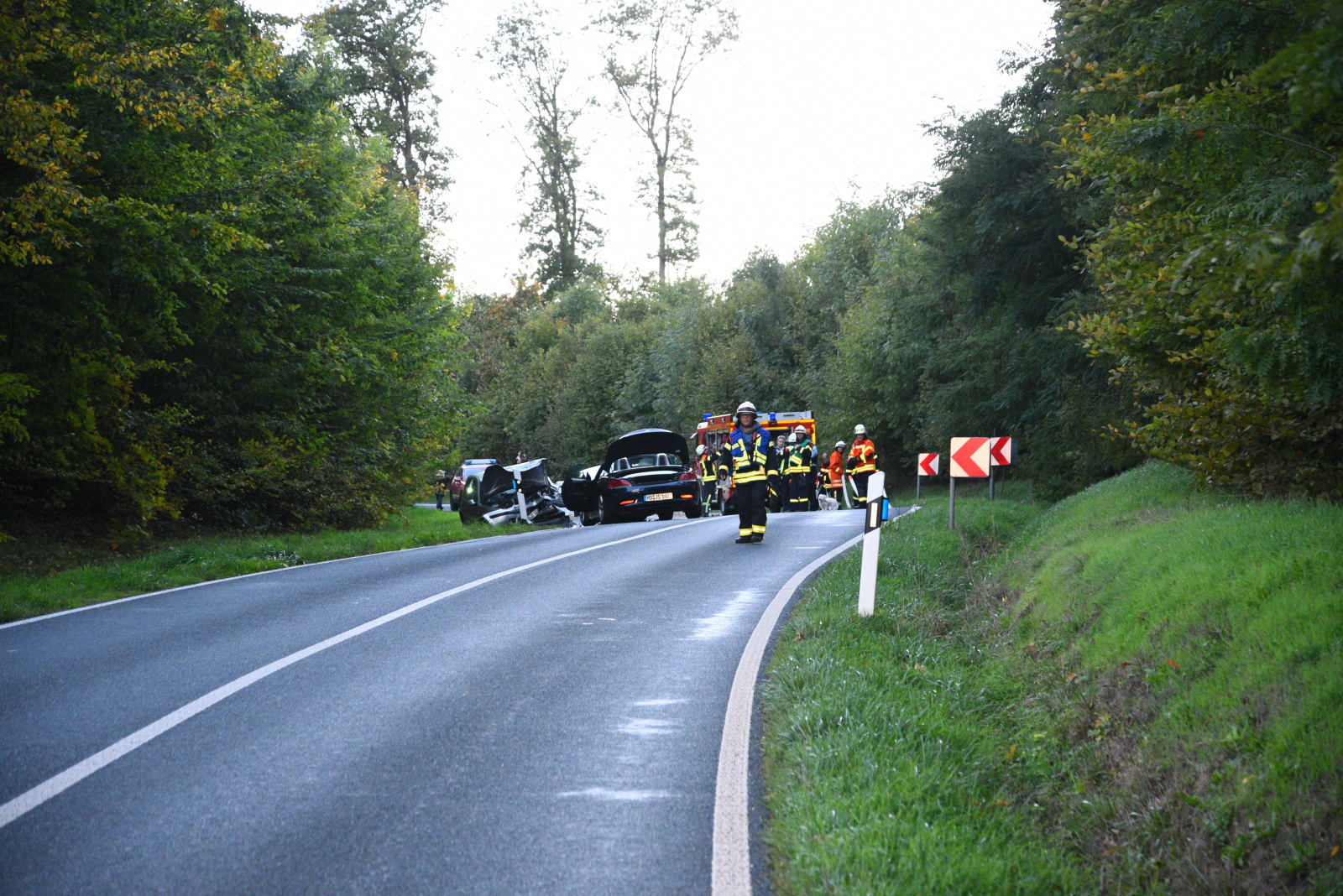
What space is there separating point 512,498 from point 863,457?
26.6 feet

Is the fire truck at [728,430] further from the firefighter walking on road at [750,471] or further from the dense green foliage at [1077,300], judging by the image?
the firefighter walking on road at [750,471]

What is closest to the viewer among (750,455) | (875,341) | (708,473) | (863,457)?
(750,455)

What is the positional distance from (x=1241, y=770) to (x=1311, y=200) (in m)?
2.87

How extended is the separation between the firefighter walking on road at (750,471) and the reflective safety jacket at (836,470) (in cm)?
1185

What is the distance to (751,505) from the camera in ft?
49.4

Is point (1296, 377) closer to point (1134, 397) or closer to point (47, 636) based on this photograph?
point (47, 636)

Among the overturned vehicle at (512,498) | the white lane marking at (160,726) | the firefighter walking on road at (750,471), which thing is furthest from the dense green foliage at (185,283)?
the firefighter walking on road at (750,471)

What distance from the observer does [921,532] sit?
15.1m

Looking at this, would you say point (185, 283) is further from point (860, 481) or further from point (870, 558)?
point (860, 481)

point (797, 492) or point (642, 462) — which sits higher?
point (642, 462)

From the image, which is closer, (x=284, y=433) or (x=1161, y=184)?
(x=1161, y=184)

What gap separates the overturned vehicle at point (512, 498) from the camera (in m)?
24.2

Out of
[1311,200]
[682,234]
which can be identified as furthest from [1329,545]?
[682,234]

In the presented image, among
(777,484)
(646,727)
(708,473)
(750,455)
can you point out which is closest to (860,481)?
(777,484)
